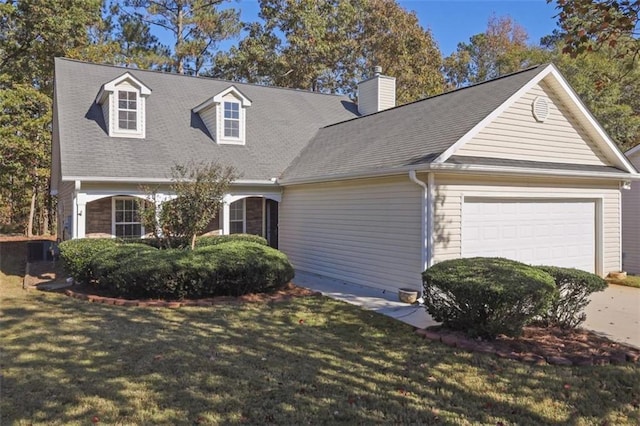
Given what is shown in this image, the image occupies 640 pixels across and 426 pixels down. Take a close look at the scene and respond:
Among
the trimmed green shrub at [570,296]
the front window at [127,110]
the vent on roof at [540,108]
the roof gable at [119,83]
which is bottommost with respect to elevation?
the trimmed green shrub at [570,296]

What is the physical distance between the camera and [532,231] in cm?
1062

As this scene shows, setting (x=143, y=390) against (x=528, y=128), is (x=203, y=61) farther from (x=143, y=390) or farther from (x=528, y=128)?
(x=143, y=390)

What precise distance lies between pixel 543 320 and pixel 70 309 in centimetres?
780

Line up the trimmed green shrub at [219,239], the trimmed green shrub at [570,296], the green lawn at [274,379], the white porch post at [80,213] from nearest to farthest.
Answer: the green lawn at [274,379], the trimmed green shrub at [570,296], the white porch post at [80,213], the trimmed green shrub at [219,239]

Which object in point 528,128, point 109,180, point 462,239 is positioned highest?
point 528,128

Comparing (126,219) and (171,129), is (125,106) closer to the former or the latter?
(171,129)

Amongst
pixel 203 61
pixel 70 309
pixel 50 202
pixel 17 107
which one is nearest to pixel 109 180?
pixel 70 309

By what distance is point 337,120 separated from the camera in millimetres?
18438

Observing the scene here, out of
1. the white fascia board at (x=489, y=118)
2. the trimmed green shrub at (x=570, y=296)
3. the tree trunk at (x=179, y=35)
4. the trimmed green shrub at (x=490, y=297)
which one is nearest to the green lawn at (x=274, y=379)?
the trimmed green shrub at (x=490, y=297)

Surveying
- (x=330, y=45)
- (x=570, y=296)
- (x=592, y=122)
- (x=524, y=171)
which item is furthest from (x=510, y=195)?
(x=330, y=45)

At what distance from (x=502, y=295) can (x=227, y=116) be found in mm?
11287

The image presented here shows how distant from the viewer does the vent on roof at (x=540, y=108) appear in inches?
418

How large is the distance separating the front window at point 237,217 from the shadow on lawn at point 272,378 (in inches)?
290

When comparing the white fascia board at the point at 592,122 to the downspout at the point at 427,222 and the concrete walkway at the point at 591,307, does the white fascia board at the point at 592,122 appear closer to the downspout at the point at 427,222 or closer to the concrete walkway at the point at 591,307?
the concrete walkway at the point at 591,307
